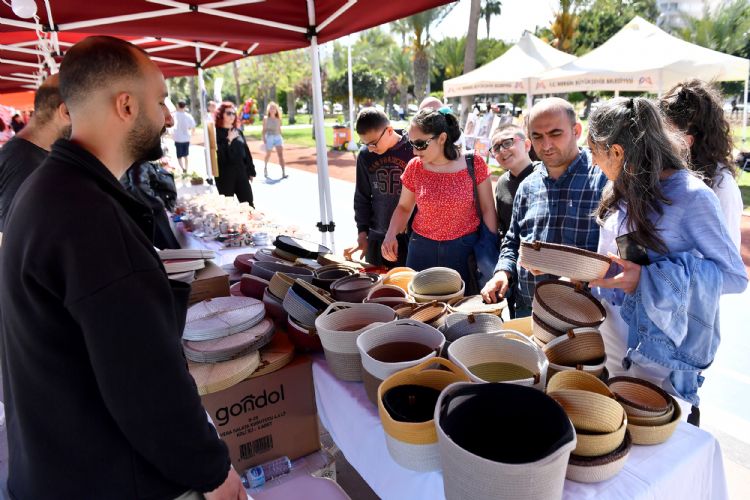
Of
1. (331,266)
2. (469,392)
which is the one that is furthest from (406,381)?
(331,266)

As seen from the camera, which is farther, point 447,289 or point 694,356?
point 447,289

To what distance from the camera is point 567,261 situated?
55.4 inches

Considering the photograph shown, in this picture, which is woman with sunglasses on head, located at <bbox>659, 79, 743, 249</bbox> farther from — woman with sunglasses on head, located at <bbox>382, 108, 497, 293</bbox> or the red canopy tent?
the red canopy tent

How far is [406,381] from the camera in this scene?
51.0 inches

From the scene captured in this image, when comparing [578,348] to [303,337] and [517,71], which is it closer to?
[303,337]

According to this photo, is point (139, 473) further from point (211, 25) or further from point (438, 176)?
point (211, 25)

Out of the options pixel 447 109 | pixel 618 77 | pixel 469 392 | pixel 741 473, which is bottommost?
pixel 741 473

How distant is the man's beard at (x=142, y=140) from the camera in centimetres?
111

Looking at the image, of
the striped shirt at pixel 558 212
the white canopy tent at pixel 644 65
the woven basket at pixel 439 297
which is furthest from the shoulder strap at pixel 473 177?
the white canopy tent at pixel 644 65

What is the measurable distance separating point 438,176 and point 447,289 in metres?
0.89

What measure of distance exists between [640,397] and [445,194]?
61.0 inches

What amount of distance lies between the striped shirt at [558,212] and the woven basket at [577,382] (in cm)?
89

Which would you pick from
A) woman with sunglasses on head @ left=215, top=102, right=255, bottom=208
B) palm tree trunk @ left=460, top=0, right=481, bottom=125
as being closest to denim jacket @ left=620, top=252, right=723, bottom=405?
woman with sunglasses on head @ left=215, top=102, right=255, bottom=208

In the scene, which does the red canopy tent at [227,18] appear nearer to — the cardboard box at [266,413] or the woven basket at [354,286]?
the woven basket at [354,286]
